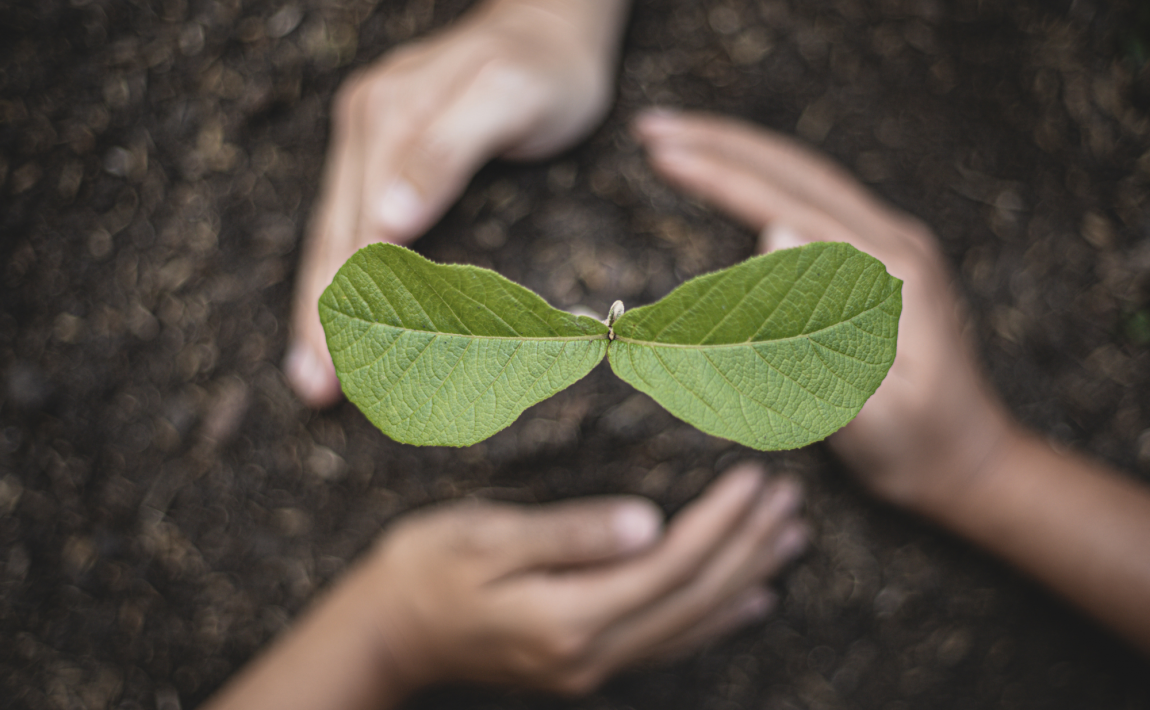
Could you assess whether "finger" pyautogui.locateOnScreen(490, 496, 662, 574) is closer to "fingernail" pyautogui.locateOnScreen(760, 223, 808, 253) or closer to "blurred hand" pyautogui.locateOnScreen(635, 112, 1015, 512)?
"blurred hand" pyautogui.locateOnScreen(635, 112, 1015, 512)

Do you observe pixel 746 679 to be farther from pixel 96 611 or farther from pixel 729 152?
pixel 96 611

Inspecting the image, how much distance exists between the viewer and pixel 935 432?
1.30 m

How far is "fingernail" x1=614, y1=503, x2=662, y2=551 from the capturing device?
4.56 ft

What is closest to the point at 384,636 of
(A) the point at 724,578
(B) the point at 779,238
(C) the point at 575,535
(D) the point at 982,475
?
(C) the point at 575,535

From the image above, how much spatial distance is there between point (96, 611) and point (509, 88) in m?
1.56

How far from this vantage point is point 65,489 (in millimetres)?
1550

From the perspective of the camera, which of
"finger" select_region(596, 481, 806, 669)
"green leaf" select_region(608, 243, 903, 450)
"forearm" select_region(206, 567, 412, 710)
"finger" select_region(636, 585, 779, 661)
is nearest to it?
"green leaf" select_region(608, 243, 903, 450)

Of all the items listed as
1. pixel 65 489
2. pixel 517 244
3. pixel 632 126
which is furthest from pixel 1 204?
pixel 632 126

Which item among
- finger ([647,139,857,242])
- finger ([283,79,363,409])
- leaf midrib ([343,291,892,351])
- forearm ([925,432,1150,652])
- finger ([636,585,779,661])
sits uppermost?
leaf midrib ([343,291,892,351])

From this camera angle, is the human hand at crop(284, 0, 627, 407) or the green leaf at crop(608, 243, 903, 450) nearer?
the green leaf at crop(608, 243, 903, 450)

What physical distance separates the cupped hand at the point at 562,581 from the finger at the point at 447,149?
0.66m

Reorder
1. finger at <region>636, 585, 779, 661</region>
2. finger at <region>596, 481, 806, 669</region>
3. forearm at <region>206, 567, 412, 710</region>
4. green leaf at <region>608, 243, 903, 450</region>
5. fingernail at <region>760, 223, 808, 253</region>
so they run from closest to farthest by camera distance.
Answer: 1. green leaf at <region>608, 243, 903, 450</region>
2. fingernail at <region>760, 223, 808, 253</region>
3. forearm at <region>206, 567, 412, 710</region>
4. finger at <region>596, 481, 806, 669</region>
5. finger at <region>636, 585, 779, 661</region>

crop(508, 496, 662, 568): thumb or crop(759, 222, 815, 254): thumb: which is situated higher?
crop(759, 222, 815, 254): thumb

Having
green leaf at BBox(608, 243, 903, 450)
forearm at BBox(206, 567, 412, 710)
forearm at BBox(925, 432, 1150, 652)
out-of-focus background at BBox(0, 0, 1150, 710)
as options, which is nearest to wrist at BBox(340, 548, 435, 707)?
forearm at BBox(206, 567, 412, 710)
